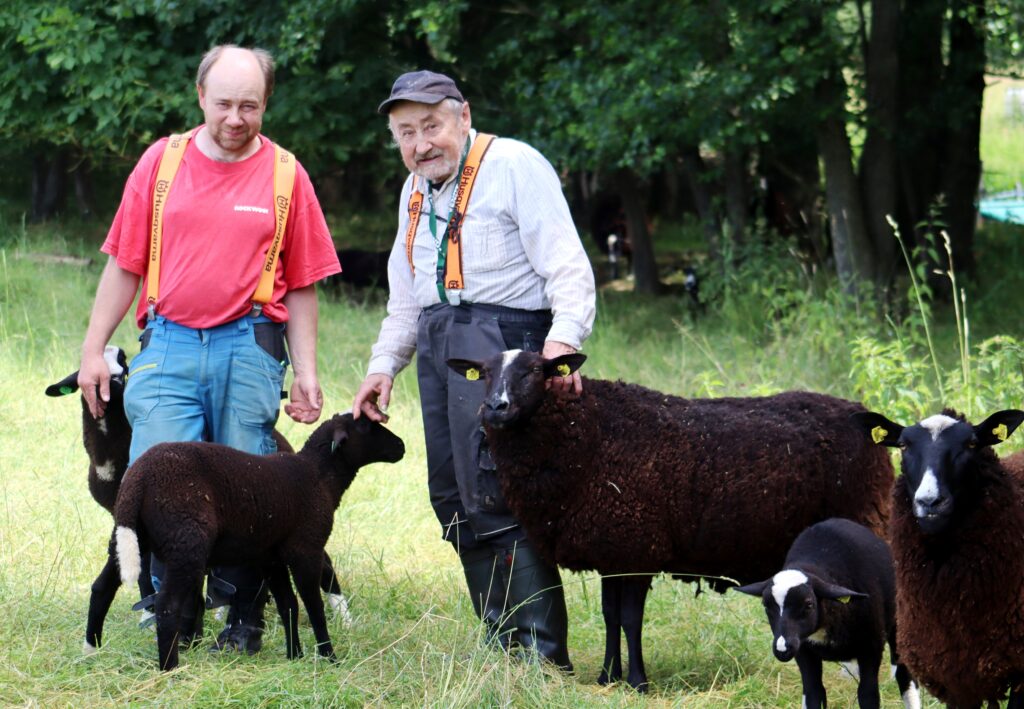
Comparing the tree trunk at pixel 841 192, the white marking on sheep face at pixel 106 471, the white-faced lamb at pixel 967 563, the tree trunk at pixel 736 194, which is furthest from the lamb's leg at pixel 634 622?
the tree trunk at pixel 736 194

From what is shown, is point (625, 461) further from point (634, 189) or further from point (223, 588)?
point (634, 189)

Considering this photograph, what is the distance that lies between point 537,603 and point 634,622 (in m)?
0.43

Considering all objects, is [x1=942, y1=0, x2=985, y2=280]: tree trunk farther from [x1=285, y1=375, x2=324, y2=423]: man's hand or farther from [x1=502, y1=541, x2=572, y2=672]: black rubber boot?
[x1=285, y1=375, x2=324, y2=423]: man's hand

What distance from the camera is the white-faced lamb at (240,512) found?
507 cm

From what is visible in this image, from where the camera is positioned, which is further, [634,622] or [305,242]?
[305,242]

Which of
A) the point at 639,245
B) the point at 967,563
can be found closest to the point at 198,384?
the point at 967,563

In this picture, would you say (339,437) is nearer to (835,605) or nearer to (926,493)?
(835,605)

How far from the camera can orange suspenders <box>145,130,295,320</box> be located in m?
5.53

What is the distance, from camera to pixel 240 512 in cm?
533

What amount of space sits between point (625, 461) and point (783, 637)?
1.11 meters

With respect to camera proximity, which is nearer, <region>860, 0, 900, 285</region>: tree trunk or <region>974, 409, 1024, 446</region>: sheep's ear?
<region>974, 409, 1024, 446</region>: sheep's ear

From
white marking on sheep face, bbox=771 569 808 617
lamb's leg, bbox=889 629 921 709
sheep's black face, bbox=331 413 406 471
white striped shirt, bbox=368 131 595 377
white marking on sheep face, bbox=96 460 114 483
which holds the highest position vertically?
white striped shirt, bbox=368 131 595 377

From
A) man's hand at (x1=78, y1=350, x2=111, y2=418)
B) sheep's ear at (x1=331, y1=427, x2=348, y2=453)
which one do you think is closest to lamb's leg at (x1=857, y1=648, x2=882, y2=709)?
sheep's ear at (x1=331, y1=427, x2=348, y2=453)

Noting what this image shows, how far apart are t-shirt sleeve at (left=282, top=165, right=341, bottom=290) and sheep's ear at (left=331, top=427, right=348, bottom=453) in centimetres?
68
